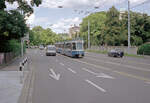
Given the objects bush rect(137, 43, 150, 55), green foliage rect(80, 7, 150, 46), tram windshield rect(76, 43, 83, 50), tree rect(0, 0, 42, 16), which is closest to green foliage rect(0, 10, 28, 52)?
tree rect(0, 0, 42, 16)

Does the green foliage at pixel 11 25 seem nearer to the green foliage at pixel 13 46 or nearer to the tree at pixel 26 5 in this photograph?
the tree at pixel 26 5

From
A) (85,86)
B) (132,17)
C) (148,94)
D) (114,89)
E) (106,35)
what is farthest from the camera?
(106,35)

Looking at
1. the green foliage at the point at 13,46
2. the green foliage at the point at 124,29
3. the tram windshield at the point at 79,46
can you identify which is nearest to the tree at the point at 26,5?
the green foliage at the point at 13,46

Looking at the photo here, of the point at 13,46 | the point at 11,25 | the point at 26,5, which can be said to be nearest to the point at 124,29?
the point at 13,46

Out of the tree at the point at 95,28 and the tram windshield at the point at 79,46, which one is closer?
the tram windshield at the point at 79,46

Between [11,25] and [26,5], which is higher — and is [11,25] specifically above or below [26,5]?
below

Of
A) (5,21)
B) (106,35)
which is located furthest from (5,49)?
(106,35)

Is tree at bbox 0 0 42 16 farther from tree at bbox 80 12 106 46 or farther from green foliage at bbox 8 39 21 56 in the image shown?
tree at bbox 80 12 106 46

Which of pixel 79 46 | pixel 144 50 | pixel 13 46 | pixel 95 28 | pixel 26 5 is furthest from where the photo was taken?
pixel 95 28

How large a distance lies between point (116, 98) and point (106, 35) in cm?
5084

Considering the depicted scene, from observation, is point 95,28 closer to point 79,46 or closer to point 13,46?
point 79,46

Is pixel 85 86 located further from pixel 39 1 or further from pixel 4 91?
pixel 39 1

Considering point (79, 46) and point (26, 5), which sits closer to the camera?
point (26, 5)

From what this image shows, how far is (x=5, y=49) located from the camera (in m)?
24.0
